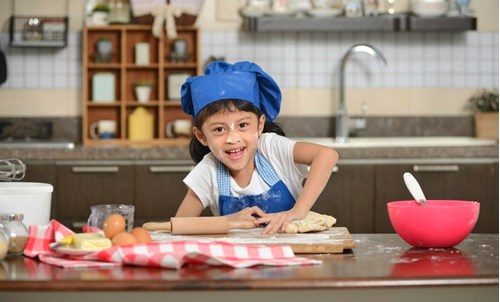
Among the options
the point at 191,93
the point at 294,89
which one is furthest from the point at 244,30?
the point at 191,93

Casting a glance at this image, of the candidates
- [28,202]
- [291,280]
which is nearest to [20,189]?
[28,202]

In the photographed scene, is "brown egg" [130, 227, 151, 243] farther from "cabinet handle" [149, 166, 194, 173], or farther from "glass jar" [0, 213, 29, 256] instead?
"cabinet handle" [149, 166, 194, 173]

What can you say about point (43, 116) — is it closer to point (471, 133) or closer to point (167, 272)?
point (471, 133)

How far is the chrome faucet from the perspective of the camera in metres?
4.84

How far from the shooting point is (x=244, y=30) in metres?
4.96

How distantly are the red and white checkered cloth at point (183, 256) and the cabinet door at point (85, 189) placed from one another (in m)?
2.35

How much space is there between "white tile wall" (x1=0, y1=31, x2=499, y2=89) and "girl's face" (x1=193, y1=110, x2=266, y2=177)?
221 centimetres

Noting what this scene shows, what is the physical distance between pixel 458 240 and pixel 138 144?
2.77 m

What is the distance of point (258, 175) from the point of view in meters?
2.96

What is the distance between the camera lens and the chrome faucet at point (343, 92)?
4.84 metres

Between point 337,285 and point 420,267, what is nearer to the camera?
point 337,285

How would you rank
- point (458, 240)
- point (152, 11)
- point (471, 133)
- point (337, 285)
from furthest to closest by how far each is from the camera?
point (471, 133), point (152, 11), point (458, 240), point (337, 285)

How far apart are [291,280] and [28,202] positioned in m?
0.82

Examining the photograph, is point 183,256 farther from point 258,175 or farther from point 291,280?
point 258,175
